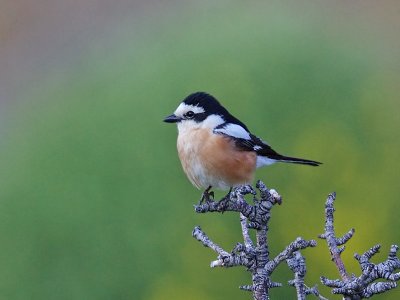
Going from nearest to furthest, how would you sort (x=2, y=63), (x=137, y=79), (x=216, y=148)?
(x=216, y=148) < (x=137, y=79) < (x=2, y=63)

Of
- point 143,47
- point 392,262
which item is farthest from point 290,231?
point 143,47

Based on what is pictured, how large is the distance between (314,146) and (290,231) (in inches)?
21.2

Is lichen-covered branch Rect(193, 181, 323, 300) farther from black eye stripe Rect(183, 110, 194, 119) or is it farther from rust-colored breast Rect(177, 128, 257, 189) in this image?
black eye stripe Rect(183, 110, 194, 119)

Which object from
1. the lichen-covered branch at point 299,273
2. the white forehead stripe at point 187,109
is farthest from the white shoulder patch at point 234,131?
the lichen-covered branch at point 299,273

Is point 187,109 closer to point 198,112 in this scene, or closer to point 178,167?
point 198,112

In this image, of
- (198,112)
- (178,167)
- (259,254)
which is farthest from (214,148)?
(259,254)

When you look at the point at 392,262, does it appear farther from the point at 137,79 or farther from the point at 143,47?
the point at 143,47

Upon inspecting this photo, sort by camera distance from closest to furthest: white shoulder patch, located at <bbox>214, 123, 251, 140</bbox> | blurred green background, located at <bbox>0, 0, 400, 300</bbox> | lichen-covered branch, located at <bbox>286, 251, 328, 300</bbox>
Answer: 1. lichen-covered branch, located at <bbox>286, 251, 328, 300</bbox>
2. white shoulder patch, located at <bbox>214, 123, 251, 140</bbox>
3. blurred green background, located at <bbox>0, 0, 400, 300</bbox>

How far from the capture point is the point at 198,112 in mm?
4008

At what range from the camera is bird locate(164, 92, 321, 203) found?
382cm

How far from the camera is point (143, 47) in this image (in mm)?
7273

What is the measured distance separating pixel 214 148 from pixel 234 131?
142 millimetres

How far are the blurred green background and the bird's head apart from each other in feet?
3.00

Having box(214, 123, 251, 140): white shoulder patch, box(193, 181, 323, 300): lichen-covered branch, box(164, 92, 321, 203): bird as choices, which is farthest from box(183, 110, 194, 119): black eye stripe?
box(193, 181, 323, 300): lichen-covered branch
